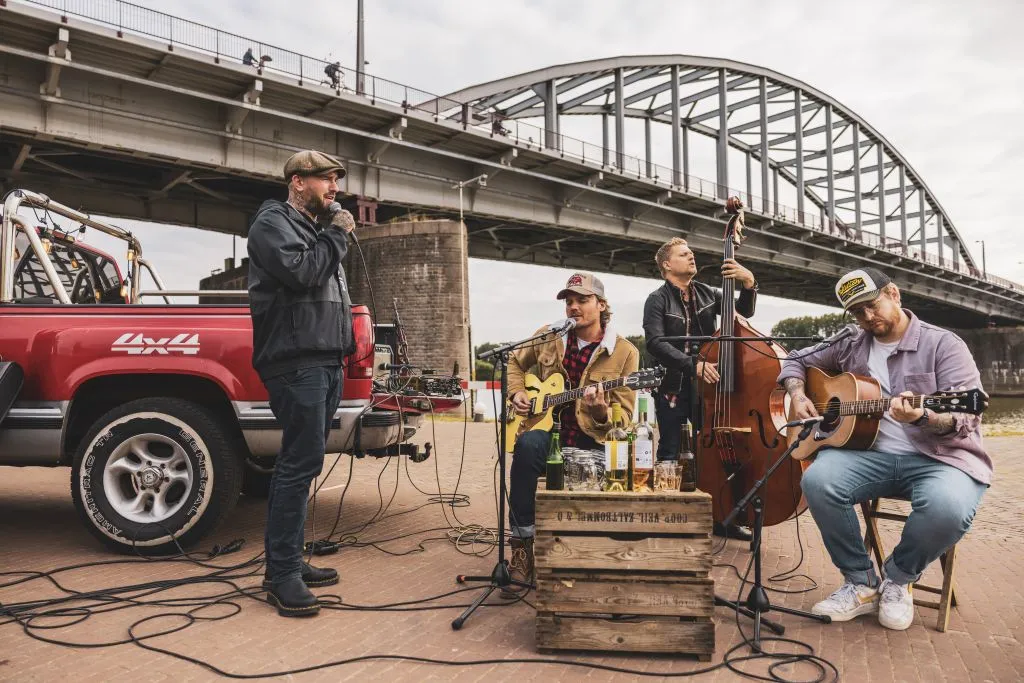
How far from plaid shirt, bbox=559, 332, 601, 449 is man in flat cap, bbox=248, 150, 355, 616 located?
1.41 m

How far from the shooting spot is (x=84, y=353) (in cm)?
462

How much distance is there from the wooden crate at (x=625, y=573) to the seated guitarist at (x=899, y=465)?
990 millimetres

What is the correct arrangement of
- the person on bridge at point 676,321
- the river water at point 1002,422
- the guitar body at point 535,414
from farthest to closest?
1. the river water at point 1002,422
2. the person on bridge at point 676,321
3. the guitar body at point 535,414

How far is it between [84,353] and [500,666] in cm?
337

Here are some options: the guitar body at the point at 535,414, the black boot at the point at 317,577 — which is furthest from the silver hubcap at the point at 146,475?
the guitar body at the point at 535,414

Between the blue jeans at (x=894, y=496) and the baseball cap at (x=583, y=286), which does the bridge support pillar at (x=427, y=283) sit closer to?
the baseball cap at (x=583, y=286)

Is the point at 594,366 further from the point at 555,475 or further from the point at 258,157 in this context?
the point at 258,157

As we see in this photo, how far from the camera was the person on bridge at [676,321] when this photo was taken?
16.8 ft

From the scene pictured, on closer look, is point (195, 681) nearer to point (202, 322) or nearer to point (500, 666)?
point (500, 666)

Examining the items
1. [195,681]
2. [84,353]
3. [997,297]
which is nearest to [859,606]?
[195,681]

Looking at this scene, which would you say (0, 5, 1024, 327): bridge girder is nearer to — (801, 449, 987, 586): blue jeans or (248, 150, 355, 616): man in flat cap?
(248, 150, 355, 616): man in flat cap

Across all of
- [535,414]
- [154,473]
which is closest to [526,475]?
[535,414]

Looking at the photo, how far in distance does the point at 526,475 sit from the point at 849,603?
174cm

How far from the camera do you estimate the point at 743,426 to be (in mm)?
4516
